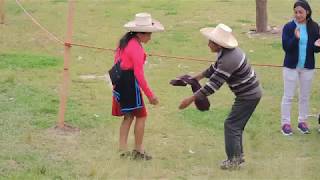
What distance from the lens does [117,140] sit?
6926 mm

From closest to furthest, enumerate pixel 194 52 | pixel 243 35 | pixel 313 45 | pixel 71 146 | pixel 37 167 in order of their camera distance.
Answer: pixel 37 167, pixel 71 146, pixel 313 45, pixel 194 52, pixel 243 35

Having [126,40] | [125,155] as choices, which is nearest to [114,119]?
[125,155]

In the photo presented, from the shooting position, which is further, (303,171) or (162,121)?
(162,121)

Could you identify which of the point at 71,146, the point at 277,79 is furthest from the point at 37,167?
the point at 277,79

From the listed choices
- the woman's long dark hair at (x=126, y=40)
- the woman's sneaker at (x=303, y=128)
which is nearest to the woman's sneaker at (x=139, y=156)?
the woman's long dark hair at (x=126, y=40)

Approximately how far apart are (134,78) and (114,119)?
1.72 metres

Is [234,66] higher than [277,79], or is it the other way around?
[234,66]

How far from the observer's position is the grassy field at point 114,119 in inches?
236

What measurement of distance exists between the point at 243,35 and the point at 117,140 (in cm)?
724

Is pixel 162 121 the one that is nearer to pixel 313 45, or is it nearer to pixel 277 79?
pixel 313 45

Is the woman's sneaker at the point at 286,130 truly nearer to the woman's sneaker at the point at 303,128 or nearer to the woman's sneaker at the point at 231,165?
the woman's sneaker at the point at 303,128

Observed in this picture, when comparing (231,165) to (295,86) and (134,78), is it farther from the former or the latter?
(295,86)

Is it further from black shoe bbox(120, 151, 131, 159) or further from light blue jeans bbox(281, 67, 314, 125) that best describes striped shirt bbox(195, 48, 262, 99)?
light blue jeans bbox(281, 67, 314, 125)

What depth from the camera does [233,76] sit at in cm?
595
